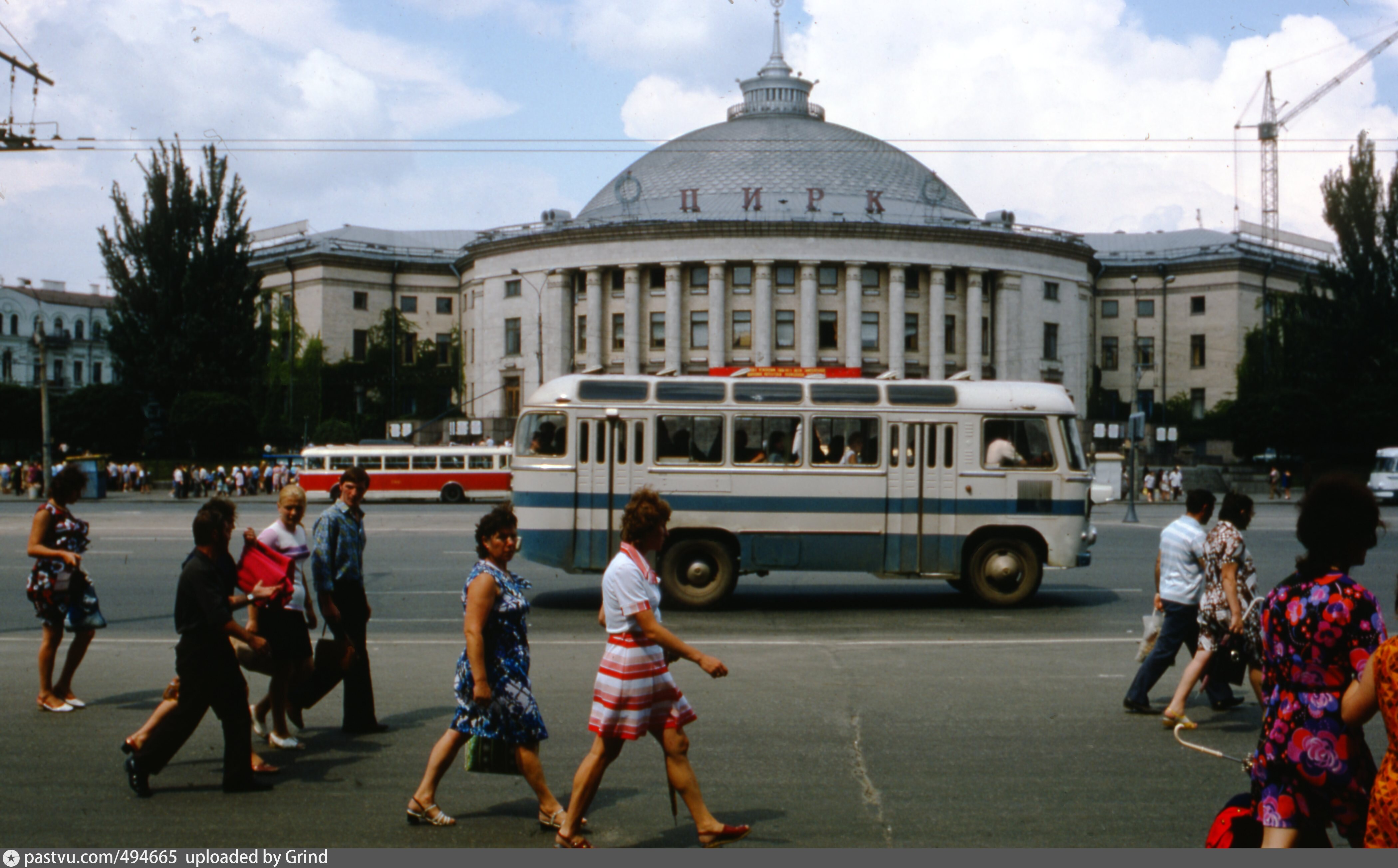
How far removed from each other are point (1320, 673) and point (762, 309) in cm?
7081

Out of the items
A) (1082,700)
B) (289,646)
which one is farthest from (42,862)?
(1082,700)

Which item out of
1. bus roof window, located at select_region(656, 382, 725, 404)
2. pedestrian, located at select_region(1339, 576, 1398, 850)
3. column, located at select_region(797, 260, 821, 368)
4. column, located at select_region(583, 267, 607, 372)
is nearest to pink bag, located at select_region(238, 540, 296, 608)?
pedestrian, located at select_region(1339, 576, 1398, 850)

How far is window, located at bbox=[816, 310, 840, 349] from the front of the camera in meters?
75.5

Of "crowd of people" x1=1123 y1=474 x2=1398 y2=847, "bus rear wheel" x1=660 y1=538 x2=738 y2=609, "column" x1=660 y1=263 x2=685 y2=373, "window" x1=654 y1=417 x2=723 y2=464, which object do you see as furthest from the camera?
"column" x1=660 y1=263 x2=685 y2=373

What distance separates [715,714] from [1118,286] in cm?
8855

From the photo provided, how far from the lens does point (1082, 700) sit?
29.8 feet

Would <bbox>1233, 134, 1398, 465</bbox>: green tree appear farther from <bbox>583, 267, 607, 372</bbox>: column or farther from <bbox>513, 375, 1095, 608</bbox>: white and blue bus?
<bbox>513, 375, 1095, 608</bbox>: white and blue bus

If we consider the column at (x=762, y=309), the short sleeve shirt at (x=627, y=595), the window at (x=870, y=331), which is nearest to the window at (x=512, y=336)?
the column at (x=762, y=309)

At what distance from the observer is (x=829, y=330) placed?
249 ft

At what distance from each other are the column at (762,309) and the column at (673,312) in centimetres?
479

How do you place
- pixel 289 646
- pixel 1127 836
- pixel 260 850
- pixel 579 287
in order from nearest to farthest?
1. pixel 260 850
2. pixel 1127 836
3. pixel 289 646
4. pixel 579 287

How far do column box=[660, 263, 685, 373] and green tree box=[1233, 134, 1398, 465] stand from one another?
3290 centimetres

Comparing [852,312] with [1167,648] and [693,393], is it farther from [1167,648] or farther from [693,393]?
[1167,648]

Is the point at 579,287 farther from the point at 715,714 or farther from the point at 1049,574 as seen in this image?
the point at 715,714
